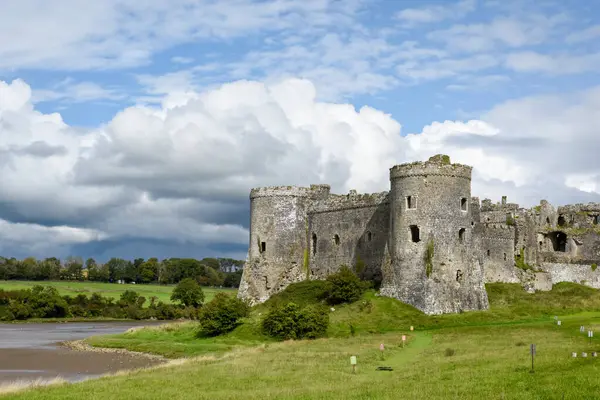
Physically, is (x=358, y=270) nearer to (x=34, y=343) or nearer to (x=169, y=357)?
(x=169, y=357)

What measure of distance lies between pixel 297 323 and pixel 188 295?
2446 inches

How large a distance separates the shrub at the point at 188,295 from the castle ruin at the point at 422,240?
45164 millimetres

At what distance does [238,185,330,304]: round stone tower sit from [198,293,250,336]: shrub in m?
9.61

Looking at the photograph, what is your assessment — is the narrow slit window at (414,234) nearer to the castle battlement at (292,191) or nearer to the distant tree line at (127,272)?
the castle battlement at (292,191)

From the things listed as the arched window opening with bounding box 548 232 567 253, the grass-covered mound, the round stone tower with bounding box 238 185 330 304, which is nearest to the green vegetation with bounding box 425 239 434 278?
the grass-covered mound

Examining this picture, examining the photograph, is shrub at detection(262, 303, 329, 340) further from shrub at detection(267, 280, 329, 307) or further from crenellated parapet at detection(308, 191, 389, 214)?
crenellated parapet at detection(308, 191, 389, 214)

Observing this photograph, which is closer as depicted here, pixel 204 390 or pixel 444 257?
pixel 204 390

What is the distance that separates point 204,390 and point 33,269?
150m

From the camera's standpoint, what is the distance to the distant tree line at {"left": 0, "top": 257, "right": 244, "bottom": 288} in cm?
17075

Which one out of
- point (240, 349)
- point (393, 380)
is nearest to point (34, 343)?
point (240, 349)

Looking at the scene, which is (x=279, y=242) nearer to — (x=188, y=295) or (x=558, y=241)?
(x=558, y=241)

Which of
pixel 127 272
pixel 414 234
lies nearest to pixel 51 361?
pixel 414 234

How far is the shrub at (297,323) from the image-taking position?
49438mm

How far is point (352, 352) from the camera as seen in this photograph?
1588 inches
